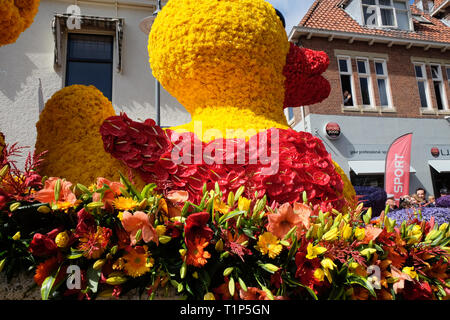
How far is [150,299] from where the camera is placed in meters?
0.78

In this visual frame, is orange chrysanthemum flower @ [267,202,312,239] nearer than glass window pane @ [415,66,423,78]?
Yes

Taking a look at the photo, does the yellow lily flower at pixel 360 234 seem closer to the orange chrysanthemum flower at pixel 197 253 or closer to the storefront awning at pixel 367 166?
the orange chrysanthemum flower at pixel 197 253

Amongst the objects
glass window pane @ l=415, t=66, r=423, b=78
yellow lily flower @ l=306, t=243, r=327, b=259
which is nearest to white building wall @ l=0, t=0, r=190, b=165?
yellow lily flower @ l=306, t=243, r=327, b=259

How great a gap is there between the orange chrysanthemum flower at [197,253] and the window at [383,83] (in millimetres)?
9718

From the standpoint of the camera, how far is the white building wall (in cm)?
535

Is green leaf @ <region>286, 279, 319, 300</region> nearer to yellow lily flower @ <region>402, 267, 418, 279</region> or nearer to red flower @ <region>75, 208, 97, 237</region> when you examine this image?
yellow lily flower @ <region>402, 267, 418, 279</region>

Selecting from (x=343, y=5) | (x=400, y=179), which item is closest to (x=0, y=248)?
(x=400, y=179)

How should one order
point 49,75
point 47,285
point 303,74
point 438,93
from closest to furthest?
point 47,285
point 303,74
point 49,75
point 438,93

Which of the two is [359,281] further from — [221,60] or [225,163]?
[221,60]

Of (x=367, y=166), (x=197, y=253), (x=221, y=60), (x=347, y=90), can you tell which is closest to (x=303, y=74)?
(x=221, y=60)

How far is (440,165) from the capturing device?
8.73m

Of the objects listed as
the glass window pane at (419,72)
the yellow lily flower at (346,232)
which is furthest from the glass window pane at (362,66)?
the yellow lily flower at (346,232)

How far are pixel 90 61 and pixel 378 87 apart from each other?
25.4 feet

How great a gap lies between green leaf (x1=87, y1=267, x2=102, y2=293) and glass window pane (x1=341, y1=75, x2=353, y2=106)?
911 centimetres
